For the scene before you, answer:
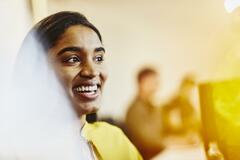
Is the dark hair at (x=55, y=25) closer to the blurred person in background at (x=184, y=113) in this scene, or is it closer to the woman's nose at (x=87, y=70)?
the woman's nose at (x=87, y=70)

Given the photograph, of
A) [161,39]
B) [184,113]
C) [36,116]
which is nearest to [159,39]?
[161,39]

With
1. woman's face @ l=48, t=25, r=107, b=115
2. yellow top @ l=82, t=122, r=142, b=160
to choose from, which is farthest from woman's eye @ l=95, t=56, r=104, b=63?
yellow top @ l=82, t=122, r=142, b=160

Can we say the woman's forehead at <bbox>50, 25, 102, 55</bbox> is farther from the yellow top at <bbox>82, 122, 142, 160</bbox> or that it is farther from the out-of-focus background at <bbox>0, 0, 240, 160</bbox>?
the yellow top at <bbox>82, 122, 142, 160</bbox>

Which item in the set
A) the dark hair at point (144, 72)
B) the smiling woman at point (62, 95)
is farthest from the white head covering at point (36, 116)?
the dark hair at point (144, 72)

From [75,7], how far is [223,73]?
264 millimetres

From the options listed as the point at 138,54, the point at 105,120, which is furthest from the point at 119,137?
the point at 138,54

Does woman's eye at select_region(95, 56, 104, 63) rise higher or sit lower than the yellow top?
higher

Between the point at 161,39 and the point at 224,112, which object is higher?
the point at 161,39

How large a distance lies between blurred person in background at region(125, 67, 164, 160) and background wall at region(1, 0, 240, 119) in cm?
1

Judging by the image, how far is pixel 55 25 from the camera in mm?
804

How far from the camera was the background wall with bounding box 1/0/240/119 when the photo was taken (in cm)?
78

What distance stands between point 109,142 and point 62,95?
4.3 inches

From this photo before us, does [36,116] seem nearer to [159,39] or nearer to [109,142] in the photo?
[109,142]

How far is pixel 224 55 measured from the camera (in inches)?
30.7
